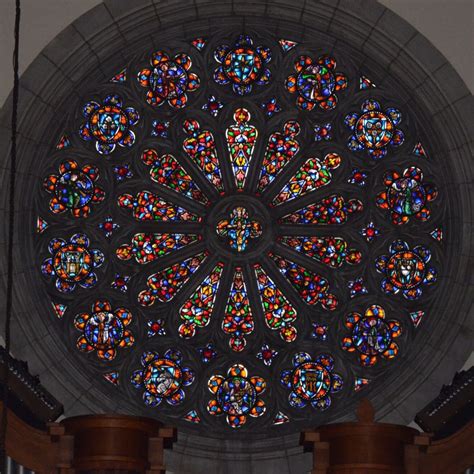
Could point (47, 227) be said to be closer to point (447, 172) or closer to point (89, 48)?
point (89, 48)

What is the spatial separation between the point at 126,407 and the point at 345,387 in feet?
6.36

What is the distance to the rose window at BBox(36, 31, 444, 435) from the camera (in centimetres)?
1565

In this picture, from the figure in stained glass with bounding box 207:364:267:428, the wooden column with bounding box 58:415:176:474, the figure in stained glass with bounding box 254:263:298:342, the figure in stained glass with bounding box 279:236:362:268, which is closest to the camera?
the wooden column with bounding box 58:415:176:474

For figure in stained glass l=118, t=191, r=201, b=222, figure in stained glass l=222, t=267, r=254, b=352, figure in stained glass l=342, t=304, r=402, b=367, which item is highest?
figure in stained glass l=118, t=191, r=201, b=222

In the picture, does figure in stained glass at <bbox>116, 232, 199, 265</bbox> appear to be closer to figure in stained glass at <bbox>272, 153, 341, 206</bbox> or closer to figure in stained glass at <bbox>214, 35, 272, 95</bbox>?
figure in stained glass at <bbox>272, 153, 341, 206</bbox>

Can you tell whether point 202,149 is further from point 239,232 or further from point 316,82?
point 316,82

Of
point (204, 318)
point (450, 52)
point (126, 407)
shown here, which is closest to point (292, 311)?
point (204, 318)

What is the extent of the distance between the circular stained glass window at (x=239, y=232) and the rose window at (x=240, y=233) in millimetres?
14

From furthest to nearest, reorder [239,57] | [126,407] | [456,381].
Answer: [239,57], [126,407], [456,381]

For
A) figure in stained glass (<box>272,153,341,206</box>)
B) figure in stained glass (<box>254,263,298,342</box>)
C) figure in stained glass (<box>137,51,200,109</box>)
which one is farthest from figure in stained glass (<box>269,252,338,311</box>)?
figure in stained glass (<box>137,51,200,109</box>)

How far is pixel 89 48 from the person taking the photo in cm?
1587

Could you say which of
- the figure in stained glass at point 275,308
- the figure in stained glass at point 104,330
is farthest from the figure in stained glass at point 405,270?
the figure in stained glass at point 104,330

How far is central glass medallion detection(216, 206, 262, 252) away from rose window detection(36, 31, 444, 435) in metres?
0.02

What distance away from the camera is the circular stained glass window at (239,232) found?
15625 mm
